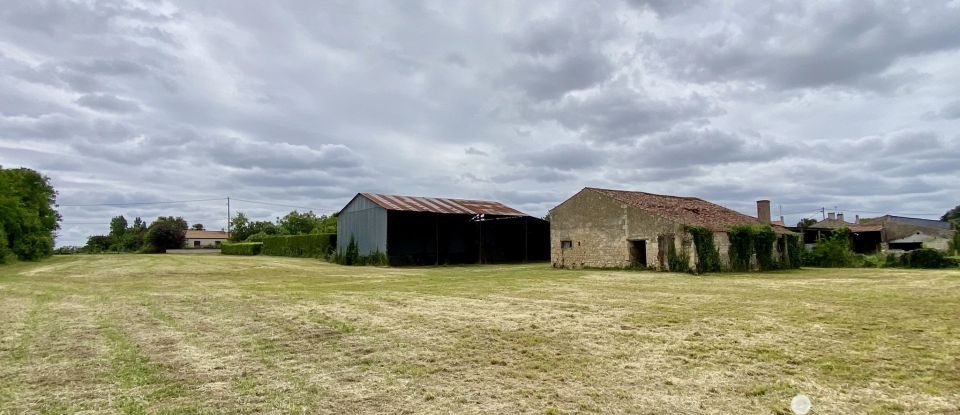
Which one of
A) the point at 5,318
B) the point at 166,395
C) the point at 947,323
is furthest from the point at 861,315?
the point at 5,318

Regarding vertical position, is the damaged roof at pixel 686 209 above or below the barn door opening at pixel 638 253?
above

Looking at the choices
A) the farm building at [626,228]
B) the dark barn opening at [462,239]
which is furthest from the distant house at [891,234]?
the dark barn opening at [462,239]

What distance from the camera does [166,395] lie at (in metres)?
5.64

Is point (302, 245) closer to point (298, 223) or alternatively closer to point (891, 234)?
point (298, 223)

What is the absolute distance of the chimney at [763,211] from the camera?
118 ft

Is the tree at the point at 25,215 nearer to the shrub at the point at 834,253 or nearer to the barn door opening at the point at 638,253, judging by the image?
the barn door opening at the point at 638,253

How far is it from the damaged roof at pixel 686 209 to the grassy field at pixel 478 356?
51.9ft

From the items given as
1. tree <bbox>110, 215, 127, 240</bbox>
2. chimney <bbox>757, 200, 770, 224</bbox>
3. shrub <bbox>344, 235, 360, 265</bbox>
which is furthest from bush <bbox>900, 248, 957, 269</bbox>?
tree <bbox>110, 215, 127, 240</bbox>

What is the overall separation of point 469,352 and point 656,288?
11.9m

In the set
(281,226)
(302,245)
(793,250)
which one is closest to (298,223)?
(281,226)

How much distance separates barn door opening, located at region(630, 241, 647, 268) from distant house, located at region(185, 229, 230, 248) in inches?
3054

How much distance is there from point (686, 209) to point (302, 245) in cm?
3396

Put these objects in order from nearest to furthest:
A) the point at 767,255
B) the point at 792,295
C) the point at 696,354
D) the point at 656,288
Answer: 1. the point at 696,354
2. the point at 792,295
3. the point at 656,288
4. the point at 767,255

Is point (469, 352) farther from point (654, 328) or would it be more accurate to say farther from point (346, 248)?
point (346, 248)
